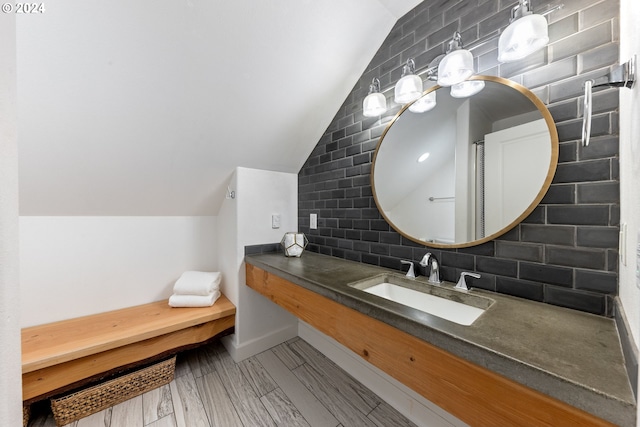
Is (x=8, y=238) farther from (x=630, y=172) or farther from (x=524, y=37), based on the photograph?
(x=524, y=37)

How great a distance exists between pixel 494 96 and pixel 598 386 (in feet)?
3.50

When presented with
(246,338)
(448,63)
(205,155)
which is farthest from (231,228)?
(448,63)

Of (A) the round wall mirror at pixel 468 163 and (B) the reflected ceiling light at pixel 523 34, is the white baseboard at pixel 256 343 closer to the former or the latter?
(A) the round wall mirror at pixel 468 163

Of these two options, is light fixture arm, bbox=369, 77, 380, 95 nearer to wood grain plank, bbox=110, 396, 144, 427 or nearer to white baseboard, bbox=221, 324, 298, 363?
white baseboard, bbox=221, 324, 298, 363

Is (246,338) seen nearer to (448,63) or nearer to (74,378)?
(74,378)

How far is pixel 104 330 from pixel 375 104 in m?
2.25

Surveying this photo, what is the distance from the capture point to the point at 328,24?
127cm

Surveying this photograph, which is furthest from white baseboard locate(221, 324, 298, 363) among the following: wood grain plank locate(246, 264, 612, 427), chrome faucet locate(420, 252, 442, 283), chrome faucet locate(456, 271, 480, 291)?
chrome faucet locate(456, 271, 480, 291)

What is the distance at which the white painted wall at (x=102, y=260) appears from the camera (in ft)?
5.05

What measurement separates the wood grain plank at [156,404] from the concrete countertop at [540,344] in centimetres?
127

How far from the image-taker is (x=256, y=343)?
1.89 m

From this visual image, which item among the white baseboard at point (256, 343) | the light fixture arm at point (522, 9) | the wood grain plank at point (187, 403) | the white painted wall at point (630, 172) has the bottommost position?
the wood grain plank at point (187, 403)

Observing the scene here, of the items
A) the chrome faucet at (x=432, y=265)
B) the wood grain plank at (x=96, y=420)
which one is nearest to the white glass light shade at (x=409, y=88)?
the chrome faucet at (x=432, y=265)

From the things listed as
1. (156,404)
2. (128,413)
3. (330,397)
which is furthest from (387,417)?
(128,413)
